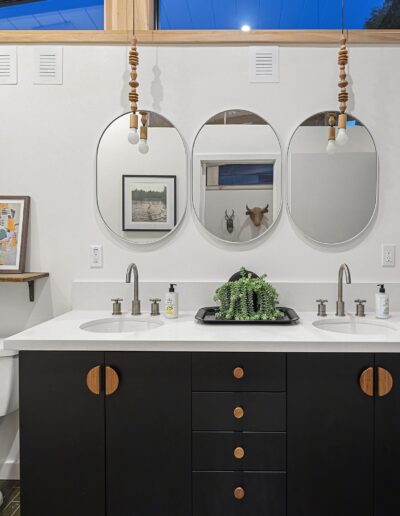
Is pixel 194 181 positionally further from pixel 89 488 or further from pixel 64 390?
pixel 89 488

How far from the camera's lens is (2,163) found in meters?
2.07

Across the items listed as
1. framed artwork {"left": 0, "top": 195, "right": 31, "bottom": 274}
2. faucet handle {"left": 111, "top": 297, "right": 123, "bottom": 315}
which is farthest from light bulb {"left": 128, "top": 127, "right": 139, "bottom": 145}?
faucet handle {"left": 111, "top": 297, "right": 123, "bottom": 315}

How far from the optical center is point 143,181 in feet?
6.71

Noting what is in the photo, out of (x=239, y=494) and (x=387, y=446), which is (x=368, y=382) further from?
(x=239, y=494)

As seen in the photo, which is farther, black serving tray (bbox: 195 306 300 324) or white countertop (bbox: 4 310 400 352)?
black serving tray (bbox: 195 306 300 324)

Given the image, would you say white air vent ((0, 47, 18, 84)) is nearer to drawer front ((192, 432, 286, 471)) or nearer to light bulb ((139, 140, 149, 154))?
light bulb ((139, 140, 149, 154))

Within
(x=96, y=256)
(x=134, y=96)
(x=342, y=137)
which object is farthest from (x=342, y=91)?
(x=96, y=256)

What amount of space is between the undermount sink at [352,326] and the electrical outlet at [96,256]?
1160 millimetres

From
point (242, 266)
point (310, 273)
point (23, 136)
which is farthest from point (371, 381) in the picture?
point (23, 136)

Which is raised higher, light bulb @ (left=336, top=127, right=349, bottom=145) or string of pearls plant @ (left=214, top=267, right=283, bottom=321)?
light bulb @ (left=336, top=127, right=349, bottom=145)

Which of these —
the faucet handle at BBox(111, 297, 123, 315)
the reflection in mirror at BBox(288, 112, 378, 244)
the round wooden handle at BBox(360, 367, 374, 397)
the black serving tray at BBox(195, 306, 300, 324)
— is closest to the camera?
the round wooden handle at BBox(360, 367, 374, 397)

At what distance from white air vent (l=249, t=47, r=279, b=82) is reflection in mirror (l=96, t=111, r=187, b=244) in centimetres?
53

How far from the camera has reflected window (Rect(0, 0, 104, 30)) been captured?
2.10 metres

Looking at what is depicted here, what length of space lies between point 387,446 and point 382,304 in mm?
655
